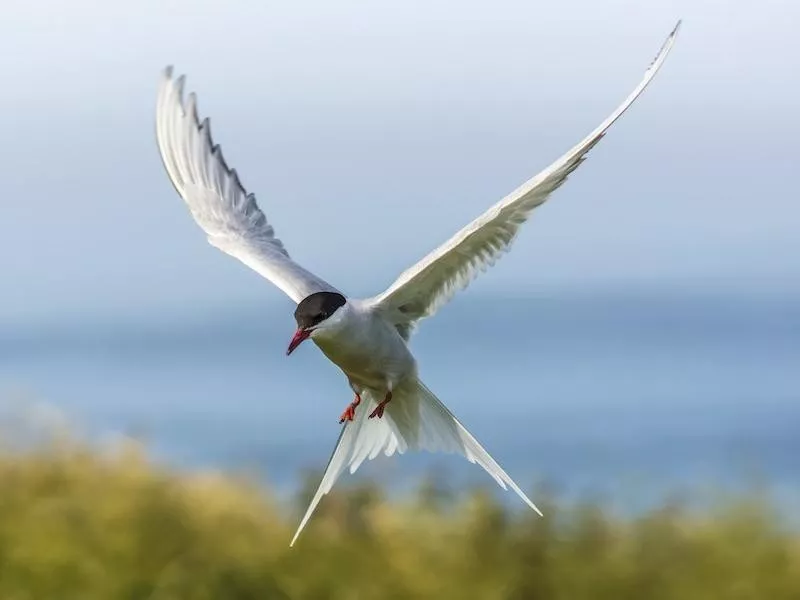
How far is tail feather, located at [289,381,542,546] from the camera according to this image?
392 cm

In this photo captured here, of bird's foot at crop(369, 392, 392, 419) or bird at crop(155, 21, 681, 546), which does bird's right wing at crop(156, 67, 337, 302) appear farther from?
bird's foot at crop(369, 392, 392, 419)

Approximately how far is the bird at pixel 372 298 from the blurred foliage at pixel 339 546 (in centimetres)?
208

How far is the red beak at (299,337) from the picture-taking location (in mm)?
3419

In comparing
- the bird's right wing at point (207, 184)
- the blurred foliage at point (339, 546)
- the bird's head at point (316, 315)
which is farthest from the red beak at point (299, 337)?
the blurred foliage at point (339, 546)

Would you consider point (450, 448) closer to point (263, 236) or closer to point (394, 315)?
point (394, 315)

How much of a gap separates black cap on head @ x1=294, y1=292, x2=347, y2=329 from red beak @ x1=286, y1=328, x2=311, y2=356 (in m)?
0.01

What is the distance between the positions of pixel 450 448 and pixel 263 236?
1.04 m

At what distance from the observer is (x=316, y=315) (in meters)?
3.47

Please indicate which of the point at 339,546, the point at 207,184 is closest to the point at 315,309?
the point at 207,184

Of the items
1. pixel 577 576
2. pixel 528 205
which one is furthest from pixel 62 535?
pixel 528 205

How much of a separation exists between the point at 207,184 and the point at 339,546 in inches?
121

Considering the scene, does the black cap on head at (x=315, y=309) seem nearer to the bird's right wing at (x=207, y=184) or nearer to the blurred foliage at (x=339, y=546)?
the bird's right wing at (x=207, y=184)

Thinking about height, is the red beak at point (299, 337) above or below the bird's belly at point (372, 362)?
below

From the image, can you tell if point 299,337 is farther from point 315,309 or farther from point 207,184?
point 207,184
